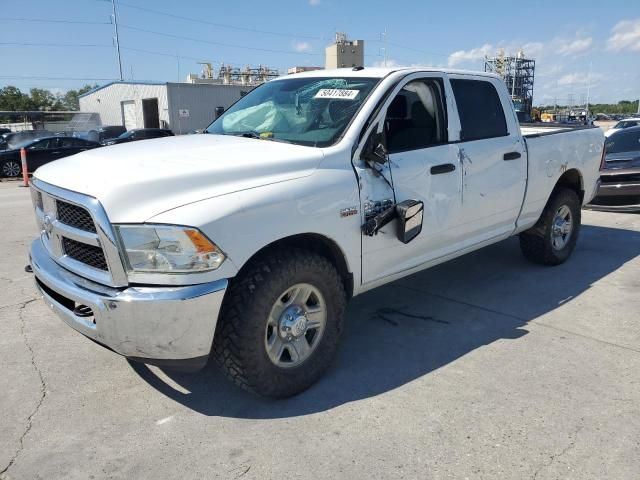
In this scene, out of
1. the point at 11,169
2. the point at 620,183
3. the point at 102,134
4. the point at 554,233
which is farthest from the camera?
the point at 102,134

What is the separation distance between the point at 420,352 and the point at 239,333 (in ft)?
5.11

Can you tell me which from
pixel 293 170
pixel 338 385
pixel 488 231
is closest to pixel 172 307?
pixel 293 170

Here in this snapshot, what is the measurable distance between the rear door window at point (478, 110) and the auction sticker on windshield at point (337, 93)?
3.43ft

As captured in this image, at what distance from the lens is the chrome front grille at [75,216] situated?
9.19 feet

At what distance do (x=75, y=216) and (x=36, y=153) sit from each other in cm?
1749

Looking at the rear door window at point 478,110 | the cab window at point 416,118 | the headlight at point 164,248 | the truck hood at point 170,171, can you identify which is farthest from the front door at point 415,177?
the headlight at point 164,248

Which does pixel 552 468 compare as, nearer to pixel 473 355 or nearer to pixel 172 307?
pixel 473 355

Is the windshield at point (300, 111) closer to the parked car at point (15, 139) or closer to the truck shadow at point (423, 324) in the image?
the truck shadow at point (423, 324)

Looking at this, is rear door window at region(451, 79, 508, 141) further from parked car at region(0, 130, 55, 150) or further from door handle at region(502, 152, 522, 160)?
parked car at region(0, 130, 55, 150)

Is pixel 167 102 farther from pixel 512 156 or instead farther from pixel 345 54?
pixel 512 156

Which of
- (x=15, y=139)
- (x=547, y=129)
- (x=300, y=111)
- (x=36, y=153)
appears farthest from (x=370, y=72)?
(x=15, y=139)

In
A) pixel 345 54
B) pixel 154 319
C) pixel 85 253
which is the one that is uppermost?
pixel 345 54

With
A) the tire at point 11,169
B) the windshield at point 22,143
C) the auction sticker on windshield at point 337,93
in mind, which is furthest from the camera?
the windshield at point 22,143

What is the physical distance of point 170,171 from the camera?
2.85 metres
